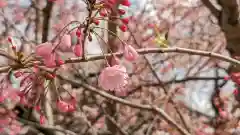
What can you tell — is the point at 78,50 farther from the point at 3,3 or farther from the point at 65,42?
the point at 3,3

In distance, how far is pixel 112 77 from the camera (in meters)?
1.12

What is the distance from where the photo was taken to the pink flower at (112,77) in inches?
40.5

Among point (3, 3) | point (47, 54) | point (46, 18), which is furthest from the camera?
point (3, 3)

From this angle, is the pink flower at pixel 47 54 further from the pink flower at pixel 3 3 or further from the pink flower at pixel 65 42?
the pink flower at pixel 3 3

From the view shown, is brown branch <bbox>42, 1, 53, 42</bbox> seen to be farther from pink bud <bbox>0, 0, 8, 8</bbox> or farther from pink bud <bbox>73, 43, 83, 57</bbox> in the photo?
pink bud <bbox>73, 43, 83, 57</bbox>

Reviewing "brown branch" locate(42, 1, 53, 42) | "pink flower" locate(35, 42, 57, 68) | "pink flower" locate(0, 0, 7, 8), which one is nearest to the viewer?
"pink flower" locate(35, 42, 57, 68)

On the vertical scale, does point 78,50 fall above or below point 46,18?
below

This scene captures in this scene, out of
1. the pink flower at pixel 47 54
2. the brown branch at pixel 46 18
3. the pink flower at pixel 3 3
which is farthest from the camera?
the pink flower at pixel 3 3

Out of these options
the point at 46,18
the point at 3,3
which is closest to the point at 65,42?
the point at 46,18

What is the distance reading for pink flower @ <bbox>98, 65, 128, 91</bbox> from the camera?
103cm

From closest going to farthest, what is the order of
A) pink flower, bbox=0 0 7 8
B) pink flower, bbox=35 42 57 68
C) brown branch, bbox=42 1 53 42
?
1. pink flower, bbox=35 42 57 68
2. brown branch, bbox=42 1 53 42
3. pink flower, bbox=0 0 7 8

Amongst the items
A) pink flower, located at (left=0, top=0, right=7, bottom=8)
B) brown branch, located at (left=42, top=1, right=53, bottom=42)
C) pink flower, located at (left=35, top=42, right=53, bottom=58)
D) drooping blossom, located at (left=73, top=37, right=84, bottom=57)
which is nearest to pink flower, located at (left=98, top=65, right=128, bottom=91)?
drooping blossom, located at (left=73, top=37, right=84, bottom=57)

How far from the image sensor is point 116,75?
1095mm

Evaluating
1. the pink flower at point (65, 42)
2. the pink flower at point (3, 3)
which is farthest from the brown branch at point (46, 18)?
the pink flower at point (65, 42)
